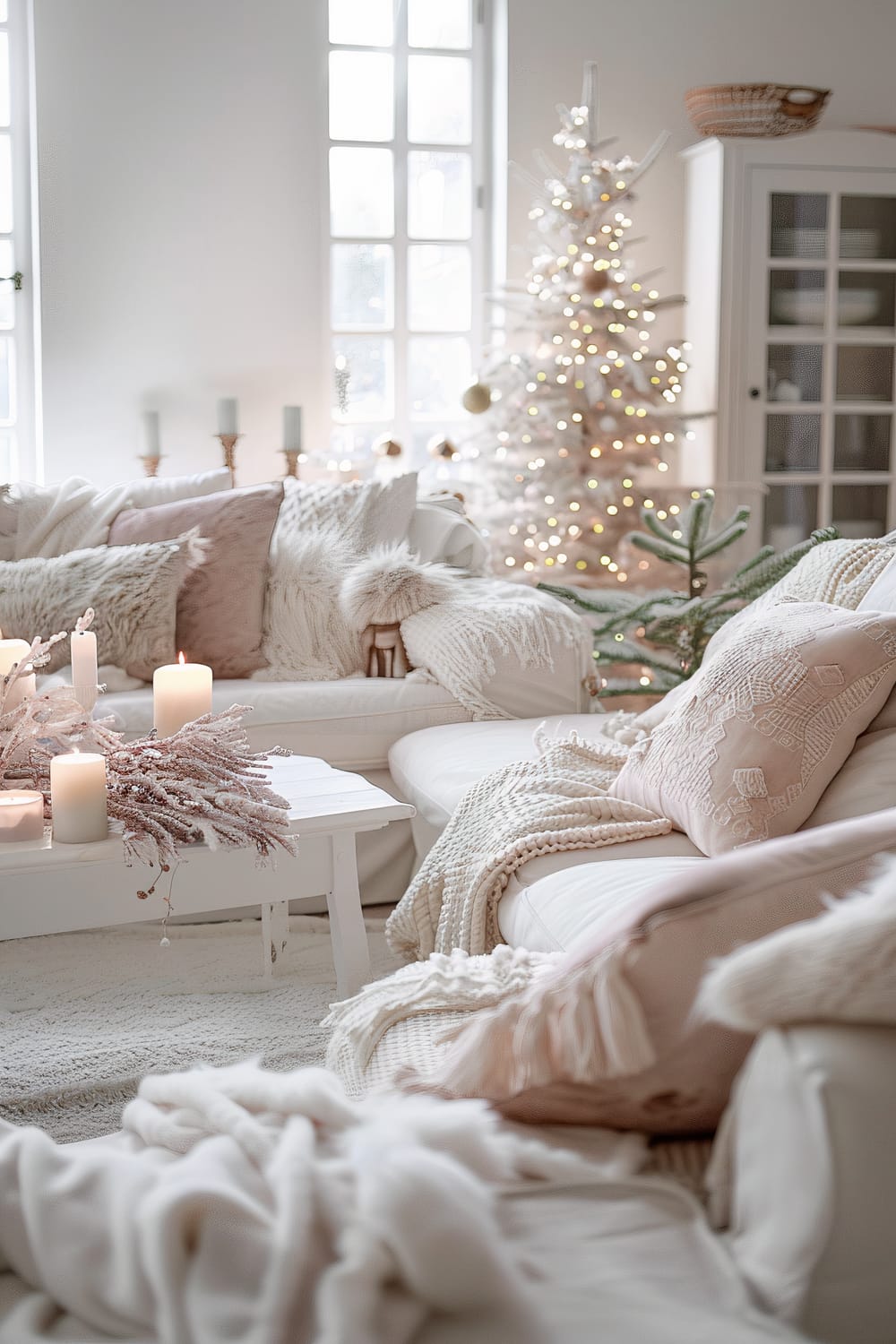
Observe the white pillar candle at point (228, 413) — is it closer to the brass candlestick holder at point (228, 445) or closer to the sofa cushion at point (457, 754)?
the brass candlestick holder at point (228, 445)

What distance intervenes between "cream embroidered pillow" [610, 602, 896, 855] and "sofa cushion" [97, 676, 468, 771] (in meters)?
1.09

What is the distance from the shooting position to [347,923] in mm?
1927

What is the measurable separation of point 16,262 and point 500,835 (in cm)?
307

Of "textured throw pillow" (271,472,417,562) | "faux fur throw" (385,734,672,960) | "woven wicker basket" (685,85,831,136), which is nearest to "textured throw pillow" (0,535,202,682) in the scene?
"textured throw pillow" (271,472,417,562)

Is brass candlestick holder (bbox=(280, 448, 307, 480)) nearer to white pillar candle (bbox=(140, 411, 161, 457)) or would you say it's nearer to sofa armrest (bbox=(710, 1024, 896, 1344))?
white pillar candle (bbox=(140, 411, 161, 457))

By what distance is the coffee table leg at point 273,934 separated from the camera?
2277mm

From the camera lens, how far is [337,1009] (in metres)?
1.41

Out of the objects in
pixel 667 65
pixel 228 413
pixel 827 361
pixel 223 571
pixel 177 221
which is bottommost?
pixel 223 571

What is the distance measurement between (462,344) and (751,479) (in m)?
1.11

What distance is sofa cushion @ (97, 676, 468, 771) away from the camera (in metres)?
2.65

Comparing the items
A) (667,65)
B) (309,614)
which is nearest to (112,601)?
(309,614)

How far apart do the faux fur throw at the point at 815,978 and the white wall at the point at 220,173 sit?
12.4 ft

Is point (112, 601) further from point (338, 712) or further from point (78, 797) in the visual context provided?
point (78, 797)

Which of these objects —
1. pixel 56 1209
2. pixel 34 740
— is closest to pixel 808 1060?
pixel 56 1209
